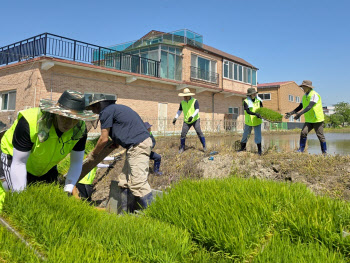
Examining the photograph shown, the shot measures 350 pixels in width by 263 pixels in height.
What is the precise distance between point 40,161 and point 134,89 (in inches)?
645

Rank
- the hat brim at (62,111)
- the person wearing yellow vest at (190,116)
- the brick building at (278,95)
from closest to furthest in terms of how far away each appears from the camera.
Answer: the hat brim at (62,111), the person wearing yellow vest at (190,116), the brick building at (278,95)

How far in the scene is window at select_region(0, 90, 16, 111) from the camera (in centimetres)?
1648

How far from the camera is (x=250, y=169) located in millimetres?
5754

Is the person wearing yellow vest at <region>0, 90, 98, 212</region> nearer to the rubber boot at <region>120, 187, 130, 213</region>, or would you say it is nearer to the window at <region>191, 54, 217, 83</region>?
the rubber boot at <region>120, 187, 130, 213</region>

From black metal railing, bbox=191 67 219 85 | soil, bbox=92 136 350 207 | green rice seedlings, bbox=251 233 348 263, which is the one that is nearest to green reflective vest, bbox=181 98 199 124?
soil, bbox=92 136 350 207

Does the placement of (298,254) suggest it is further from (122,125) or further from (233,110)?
(233,110)

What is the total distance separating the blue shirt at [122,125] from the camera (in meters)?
4.16

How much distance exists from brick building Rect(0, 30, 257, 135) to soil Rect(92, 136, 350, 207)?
9477 millimetres

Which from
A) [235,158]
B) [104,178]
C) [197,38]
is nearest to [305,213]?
[235,158]

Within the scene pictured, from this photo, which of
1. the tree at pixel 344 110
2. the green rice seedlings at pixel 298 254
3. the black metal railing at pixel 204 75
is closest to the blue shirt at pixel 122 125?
→ the green rice seedlings at pixel 298 254

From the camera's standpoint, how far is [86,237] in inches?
81.6

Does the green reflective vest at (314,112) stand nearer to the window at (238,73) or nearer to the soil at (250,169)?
the soil at (250,169)

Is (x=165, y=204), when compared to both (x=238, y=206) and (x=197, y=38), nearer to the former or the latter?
(x=238, y=206)

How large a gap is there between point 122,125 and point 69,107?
1.59m
